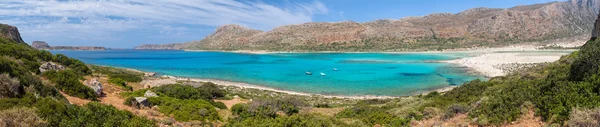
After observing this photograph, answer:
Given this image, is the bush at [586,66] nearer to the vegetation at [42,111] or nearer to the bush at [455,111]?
the bush at [455,111]

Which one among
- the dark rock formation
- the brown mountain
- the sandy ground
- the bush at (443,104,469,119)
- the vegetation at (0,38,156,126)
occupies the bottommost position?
the sandy ground

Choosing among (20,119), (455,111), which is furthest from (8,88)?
(455,111)

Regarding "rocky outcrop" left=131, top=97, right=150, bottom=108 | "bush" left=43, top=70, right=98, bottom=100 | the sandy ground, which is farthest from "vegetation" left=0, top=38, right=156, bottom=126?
the sandy ground

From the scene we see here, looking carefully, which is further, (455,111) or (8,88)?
(455,111)

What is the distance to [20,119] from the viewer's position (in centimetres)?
586

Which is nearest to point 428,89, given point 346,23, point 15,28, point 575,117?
point 575,117

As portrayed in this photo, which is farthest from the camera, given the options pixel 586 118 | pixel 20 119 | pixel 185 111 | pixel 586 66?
pixel 185 111

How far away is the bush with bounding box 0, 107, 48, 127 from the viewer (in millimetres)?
5637

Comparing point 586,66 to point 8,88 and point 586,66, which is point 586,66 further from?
point 8,88

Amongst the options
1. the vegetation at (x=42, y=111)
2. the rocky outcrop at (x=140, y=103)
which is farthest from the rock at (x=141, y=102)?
the vegetation at (x=42, y=111)

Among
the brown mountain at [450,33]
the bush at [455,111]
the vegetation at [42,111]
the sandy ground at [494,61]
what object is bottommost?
the sandy ground at [494,61]

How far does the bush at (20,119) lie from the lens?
18.5ft

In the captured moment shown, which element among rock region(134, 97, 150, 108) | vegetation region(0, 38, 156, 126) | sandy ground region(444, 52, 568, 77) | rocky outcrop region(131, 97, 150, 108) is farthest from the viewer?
sandy ground region(444, 52, 568, 77)

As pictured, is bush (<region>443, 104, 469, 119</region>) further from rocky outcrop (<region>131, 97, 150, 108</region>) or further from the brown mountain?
the brown mountain
